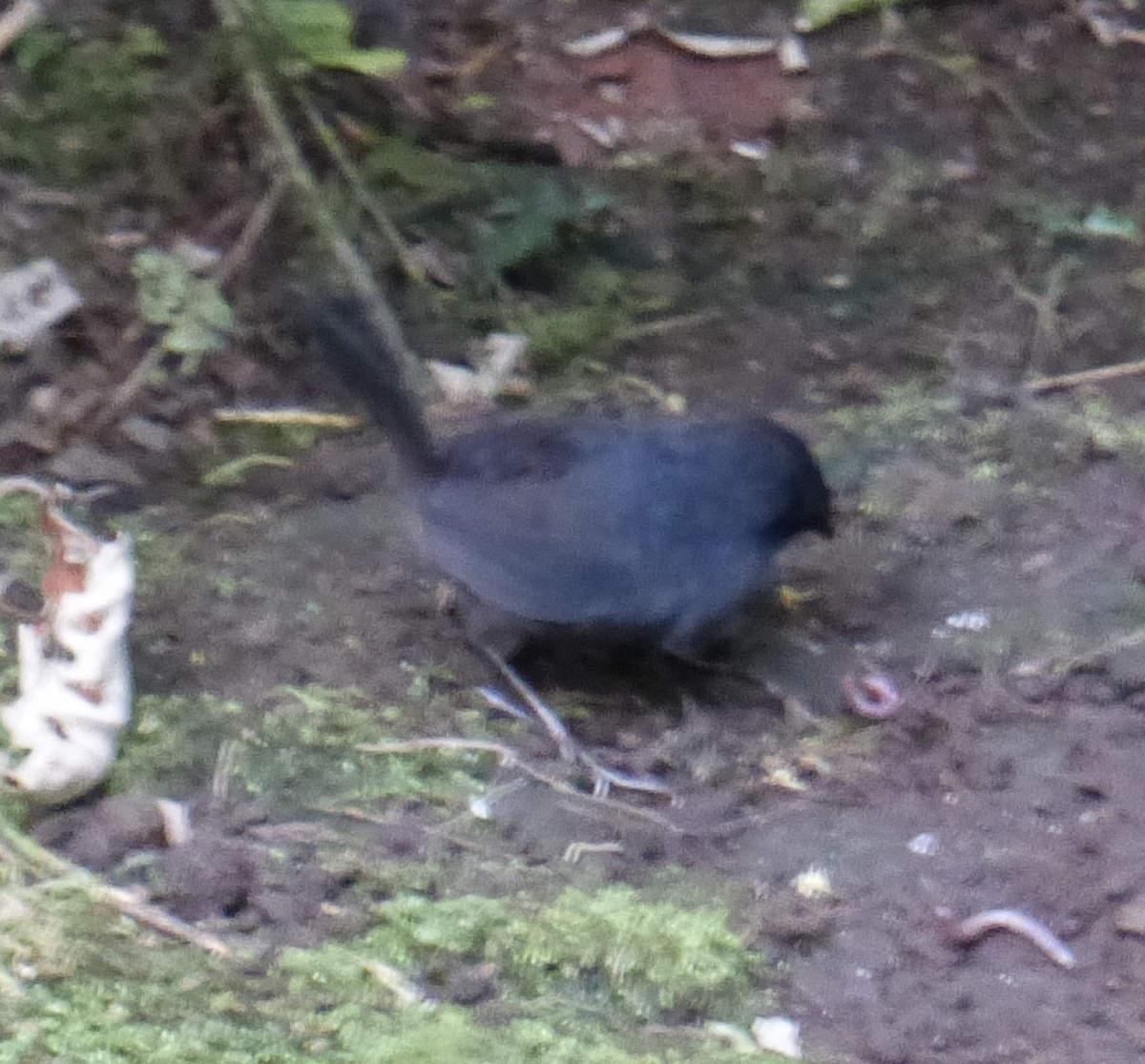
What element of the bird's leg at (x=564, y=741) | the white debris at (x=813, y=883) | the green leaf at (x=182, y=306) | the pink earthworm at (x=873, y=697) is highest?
the green leaf at (x=182, y=306)

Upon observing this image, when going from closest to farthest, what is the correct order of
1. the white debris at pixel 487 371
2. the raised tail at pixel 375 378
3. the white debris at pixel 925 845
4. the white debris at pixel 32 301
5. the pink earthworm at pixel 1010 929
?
1. the pink earthworm at pixel 1010 929
2. the white debris at pixel 925 845
3. the raised tail at pixel 375 378
4. the white debris at pixel 32 301
5. the white debris at pixel 487 371

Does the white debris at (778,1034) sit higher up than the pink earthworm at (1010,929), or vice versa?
the white debris at (778,1034)

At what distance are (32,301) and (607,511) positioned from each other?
2030 mm

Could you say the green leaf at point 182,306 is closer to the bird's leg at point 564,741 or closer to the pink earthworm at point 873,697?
the bird's leg at point 564,741

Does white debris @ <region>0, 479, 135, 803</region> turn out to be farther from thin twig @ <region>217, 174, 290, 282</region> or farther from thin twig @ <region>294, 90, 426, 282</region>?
thin twig @ <region>294, 90, 426, 282</region>

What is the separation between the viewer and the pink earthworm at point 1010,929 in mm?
2559

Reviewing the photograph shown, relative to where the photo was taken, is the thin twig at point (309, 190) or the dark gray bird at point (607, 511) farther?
the thin twig at point (309, 190)

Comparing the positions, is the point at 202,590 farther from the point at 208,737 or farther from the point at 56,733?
the point at 56,733

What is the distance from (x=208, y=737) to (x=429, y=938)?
798 millimetres

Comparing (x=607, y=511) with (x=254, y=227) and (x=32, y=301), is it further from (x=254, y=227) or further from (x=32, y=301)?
(x=32, y=301)

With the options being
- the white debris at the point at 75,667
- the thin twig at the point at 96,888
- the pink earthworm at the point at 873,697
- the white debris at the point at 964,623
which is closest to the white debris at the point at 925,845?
the pink earthworm at the point at 873,697

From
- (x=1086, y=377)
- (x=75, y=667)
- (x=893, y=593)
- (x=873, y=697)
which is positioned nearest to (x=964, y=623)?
(x=893, y=593)

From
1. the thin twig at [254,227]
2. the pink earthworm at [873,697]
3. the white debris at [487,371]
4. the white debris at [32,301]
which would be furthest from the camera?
the thin twig at [254,227]

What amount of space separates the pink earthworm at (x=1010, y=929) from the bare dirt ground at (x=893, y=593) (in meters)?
0.02
